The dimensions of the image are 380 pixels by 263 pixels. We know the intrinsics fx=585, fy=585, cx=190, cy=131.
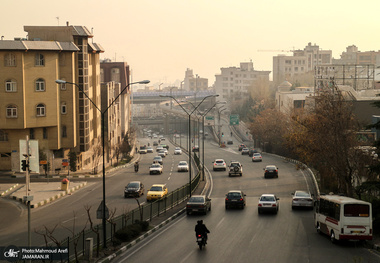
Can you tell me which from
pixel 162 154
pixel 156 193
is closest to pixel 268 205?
pixel 156 193

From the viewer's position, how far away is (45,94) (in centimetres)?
6412

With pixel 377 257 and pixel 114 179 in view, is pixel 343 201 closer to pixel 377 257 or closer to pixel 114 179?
pixel 377 257

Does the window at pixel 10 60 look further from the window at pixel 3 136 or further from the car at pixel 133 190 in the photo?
the car at pixel 133 190

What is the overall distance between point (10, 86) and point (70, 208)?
24256 millimetres

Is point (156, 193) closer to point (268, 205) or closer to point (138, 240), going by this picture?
point (268, 205)

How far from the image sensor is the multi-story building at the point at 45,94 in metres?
61.8

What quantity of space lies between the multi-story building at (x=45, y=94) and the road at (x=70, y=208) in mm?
7271

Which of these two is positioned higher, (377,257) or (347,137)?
(347,137)

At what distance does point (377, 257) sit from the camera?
77.9 feet

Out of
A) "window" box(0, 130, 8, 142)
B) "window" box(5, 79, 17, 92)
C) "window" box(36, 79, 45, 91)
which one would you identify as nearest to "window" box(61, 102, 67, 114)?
"window" box(36, 79, 45, 91)

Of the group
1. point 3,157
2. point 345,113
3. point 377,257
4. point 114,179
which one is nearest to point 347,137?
point 345,113

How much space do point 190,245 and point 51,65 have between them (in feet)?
138

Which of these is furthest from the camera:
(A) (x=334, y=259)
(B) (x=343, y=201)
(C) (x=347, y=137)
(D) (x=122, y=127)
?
(D) (x=122, y=127)

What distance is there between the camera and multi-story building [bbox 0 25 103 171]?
203 feet
